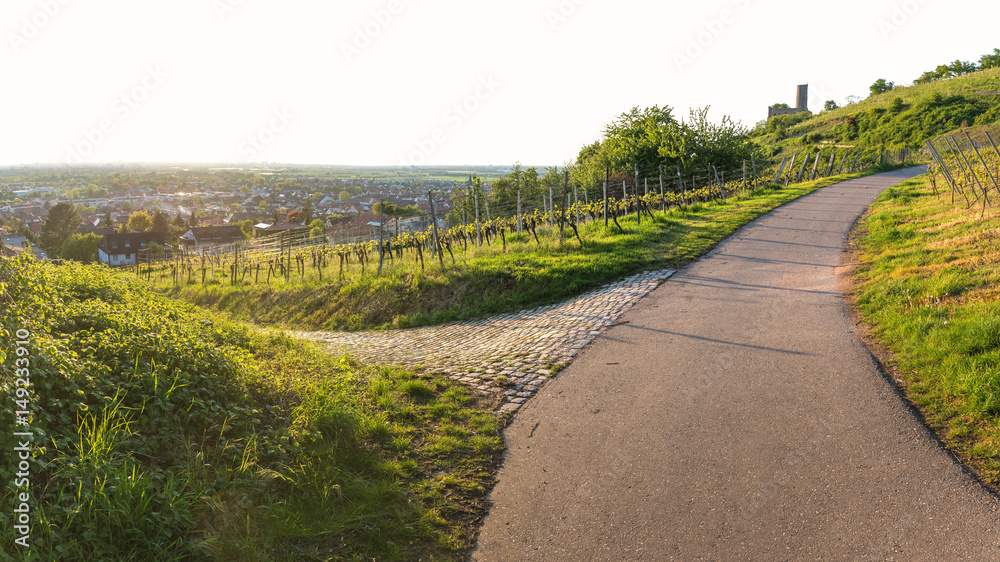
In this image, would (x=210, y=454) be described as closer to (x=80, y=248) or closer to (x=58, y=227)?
(x=80, y=248)

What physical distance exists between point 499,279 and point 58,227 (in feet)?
249

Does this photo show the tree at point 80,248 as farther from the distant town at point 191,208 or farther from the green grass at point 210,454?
the green grass at point 210,454

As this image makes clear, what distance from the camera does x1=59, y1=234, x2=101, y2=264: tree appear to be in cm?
5775

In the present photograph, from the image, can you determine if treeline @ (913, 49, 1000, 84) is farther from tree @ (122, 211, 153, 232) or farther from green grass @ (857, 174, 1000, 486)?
tree @ (122, 211, 153, 232)

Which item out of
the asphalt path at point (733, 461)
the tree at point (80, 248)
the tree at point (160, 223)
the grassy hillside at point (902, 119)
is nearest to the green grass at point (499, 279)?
the asphalt path at point (733, 461)

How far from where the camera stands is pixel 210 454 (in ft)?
12.6

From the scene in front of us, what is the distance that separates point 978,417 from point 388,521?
508 centimetres

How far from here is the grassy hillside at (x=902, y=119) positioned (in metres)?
42.3

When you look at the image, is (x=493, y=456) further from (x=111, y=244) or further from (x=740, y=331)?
(x=111, y=244)

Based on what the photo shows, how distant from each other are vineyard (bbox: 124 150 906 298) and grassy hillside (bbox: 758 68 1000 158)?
7115 millimetres

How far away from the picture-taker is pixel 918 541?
3275 mm

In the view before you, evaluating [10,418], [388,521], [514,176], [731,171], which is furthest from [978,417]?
[514,176]

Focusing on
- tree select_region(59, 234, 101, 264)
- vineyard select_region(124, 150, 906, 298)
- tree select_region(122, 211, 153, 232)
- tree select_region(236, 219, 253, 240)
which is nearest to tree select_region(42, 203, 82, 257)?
tree select_region(59, 234, 101, 264)

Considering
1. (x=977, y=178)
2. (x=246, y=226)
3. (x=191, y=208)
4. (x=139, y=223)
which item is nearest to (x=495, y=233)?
(x=977, y=178)
